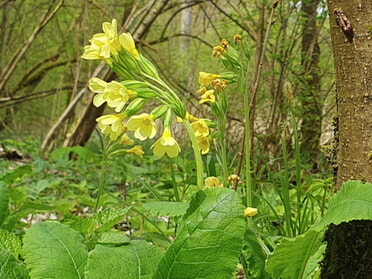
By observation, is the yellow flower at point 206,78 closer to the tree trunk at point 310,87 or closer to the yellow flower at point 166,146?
the yellow flower at point 166,146

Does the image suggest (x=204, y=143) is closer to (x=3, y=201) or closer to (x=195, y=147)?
(x=195, y=147)

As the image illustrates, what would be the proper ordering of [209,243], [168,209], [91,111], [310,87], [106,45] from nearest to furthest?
[209,243], [168,209], [106,45], [310,87], [91,111]

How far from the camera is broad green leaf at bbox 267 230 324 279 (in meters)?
0.81

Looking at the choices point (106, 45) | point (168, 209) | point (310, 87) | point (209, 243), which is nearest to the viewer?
point (209, 243)

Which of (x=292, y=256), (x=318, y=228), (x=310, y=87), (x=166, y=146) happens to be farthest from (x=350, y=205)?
(x=310, y=87)

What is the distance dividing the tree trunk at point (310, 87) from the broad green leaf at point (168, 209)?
Answer: 3154 mm

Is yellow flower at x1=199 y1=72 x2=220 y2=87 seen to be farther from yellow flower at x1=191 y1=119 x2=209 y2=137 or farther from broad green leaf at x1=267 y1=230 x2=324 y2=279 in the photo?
broad green leaf at x1=267 y1=230 x2=324 y2=279

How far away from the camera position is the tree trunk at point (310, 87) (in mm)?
3994

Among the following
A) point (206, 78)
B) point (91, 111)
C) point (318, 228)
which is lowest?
point (91, 111)

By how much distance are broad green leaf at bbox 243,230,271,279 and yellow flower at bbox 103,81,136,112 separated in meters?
0.31

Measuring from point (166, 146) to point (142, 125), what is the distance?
0.06 metres

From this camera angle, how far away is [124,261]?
2.39ft

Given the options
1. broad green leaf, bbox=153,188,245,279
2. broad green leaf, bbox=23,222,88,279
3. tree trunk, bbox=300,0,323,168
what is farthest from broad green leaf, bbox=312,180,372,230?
tree trunk, bbox=300,0,323,168

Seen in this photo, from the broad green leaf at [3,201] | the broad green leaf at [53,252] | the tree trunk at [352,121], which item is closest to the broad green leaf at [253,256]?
the tree trunk at [352,121]
